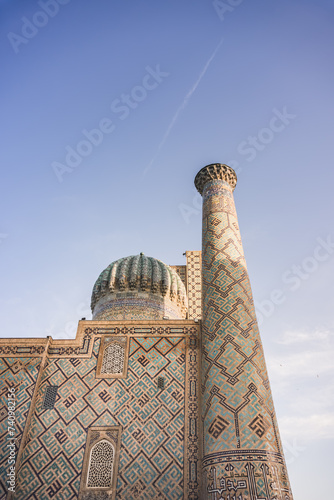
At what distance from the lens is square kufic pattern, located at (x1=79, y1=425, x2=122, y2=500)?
4.89 meters

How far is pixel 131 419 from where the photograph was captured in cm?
541

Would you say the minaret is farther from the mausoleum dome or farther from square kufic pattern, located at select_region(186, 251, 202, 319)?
square kufic pattern, located at select_region(186, 251, 202, 319)

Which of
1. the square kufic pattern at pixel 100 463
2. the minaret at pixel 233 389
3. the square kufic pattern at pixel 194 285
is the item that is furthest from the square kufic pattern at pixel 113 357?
the square kufic pattern at pixel 194 285

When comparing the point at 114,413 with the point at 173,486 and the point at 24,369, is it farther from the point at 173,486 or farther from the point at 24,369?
the point at 24,369

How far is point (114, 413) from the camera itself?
17.9 feet

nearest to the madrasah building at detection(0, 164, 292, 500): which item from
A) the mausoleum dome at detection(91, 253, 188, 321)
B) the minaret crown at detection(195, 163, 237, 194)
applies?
the minaret crown at detection(195, 163, 237, 194)

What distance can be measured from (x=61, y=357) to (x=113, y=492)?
6.74 ft

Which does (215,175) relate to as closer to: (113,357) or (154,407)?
(113,357)

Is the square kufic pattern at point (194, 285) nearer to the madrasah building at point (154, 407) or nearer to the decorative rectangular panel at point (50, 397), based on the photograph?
the madrasah building at point (154, 407)

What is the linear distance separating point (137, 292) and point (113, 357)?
2784mm

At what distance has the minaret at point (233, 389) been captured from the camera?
4.33 m

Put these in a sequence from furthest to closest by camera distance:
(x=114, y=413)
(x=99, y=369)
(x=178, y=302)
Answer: (x=178, y=302) < (x=99, y=369) < (x=114, y=413)

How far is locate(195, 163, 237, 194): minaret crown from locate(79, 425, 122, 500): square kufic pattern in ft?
15.4

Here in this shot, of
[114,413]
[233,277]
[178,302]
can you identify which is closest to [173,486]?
[114,413]
